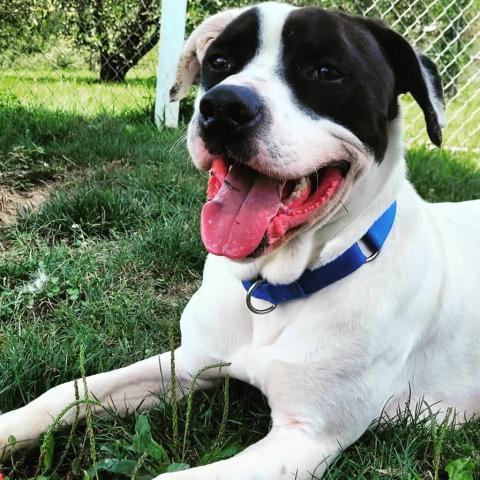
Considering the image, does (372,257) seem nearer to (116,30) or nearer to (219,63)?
(219,63)

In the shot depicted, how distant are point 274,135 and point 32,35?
17.3 feet

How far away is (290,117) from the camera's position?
1.84m

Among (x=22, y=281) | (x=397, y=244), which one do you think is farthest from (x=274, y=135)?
(x=22, y=281)

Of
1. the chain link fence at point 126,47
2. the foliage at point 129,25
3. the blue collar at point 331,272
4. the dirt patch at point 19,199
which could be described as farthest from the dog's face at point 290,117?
the foliage at point 129,25

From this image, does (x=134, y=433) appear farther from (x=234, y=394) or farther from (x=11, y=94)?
(x=11, y=94)

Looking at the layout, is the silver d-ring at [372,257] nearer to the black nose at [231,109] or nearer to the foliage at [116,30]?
the black nose at [231,109]

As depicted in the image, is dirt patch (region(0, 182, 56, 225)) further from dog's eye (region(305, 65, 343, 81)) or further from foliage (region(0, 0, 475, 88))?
foliage (region(0, 0, 475, 88))

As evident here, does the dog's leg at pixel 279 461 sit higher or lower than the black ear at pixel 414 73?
lower

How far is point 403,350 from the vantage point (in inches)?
83.2

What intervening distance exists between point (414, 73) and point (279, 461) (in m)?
1.18

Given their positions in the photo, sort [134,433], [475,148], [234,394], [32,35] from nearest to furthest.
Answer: [134,433] → [234,394] → [475,148] → [32,35]

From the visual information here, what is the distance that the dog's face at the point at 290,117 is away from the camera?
1810 millimetres

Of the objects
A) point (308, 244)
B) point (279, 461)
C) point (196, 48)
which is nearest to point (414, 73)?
point (308, 244)

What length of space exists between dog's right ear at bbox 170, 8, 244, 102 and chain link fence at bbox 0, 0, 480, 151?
124 inches
